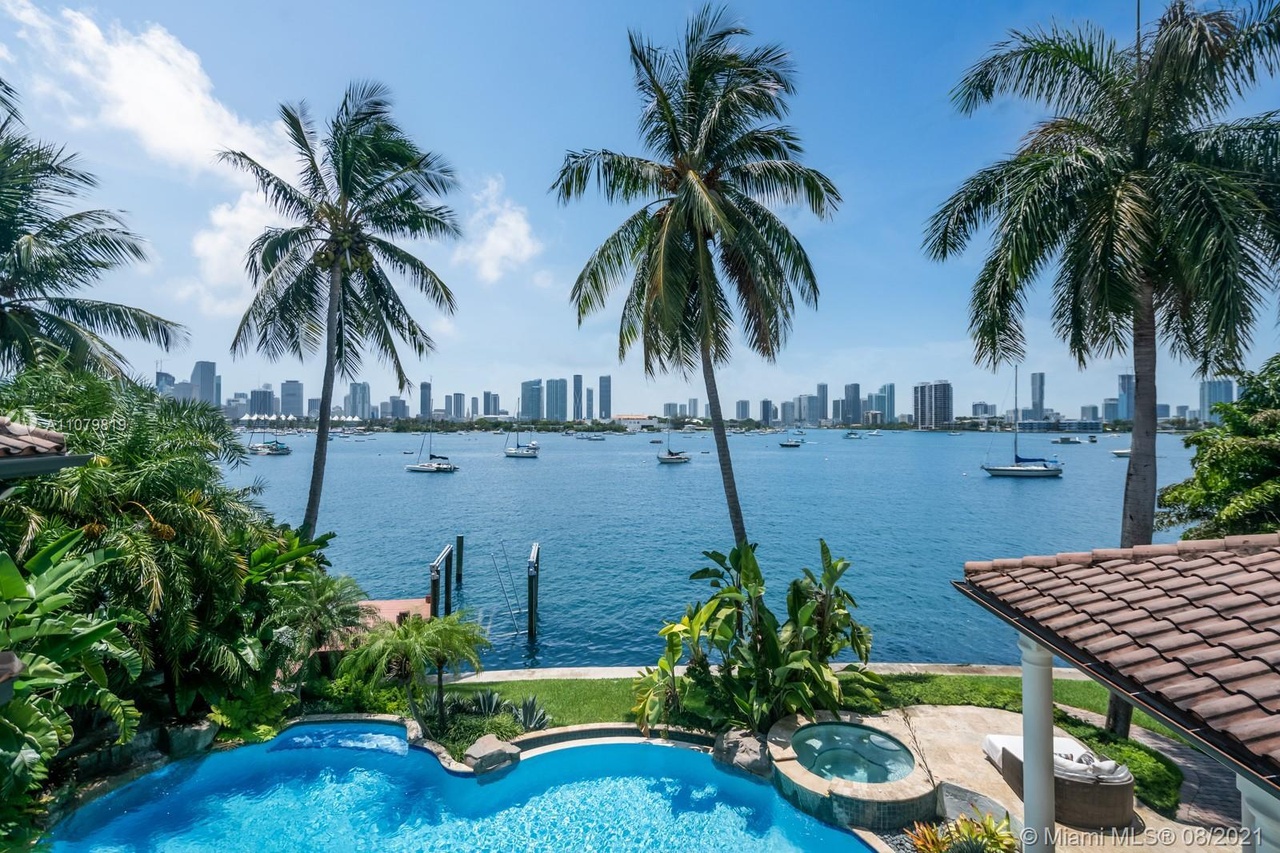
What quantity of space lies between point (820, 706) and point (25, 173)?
17.1 m

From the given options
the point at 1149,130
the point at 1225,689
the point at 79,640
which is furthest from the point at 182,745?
the point at 1149,130

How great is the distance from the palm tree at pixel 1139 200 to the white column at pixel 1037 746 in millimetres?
4437

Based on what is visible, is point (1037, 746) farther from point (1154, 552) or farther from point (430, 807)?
point (430, 807)

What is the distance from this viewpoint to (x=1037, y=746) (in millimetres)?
5066

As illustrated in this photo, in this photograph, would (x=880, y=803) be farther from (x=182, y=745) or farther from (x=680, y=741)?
(x=182, y=745)

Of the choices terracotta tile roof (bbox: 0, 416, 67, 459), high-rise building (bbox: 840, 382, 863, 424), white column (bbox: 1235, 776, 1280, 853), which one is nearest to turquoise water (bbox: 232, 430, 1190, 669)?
terracotta tile roof (bbox: 0, 416, 67, 459)

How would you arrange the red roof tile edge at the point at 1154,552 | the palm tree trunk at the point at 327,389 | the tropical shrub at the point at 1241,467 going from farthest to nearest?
1. the palm tree trunk at the point at 327,389
2. the tropical shrub at the point at 1241,467
3. the red roof tile edge at the point at 1154,552

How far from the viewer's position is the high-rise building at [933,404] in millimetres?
139375

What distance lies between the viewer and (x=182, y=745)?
7.89 m

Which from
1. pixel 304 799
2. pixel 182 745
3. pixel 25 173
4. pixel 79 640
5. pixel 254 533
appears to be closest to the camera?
pixel 79 640

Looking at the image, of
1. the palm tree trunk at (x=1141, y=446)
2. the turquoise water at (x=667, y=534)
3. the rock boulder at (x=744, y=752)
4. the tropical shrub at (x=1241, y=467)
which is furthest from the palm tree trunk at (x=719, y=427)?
the tropical shrub at (x=1241, y=467)

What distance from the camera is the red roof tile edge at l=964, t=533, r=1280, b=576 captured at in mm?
4332
